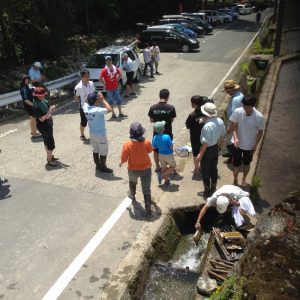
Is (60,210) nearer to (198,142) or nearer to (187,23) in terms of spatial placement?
(198,142)

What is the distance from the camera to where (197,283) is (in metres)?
5.51

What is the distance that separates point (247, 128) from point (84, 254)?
11.9ft

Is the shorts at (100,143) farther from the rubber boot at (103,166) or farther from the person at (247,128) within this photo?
the person at (247,128)

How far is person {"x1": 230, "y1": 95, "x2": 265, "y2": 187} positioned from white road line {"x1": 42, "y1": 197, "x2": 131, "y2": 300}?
2373 millimetres

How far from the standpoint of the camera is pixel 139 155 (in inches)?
270

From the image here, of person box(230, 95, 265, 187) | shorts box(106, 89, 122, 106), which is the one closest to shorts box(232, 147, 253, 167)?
person box(230, 95, 265, 187)

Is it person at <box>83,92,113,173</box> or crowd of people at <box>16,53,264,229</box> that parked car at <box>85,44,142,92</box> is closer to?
crowd of people at <box>16,53,264,229</box>

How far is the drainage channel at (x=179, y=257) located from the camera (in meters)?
5.72

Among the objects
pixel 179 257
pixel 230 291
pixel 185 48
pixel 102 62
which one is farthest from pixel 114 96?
pixel 185 48

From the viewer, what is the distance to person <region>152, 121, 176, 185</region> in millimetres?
7637

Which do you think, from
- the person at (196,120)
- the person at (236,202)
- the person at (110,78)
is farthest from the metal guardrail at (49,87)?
the person at (236,202)

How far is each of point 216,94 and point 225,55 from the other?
10221 mm

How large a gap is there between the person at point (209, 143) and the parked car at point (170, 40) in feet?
64.3

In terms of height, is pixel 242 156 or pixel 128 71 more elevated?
pixel 242 156
